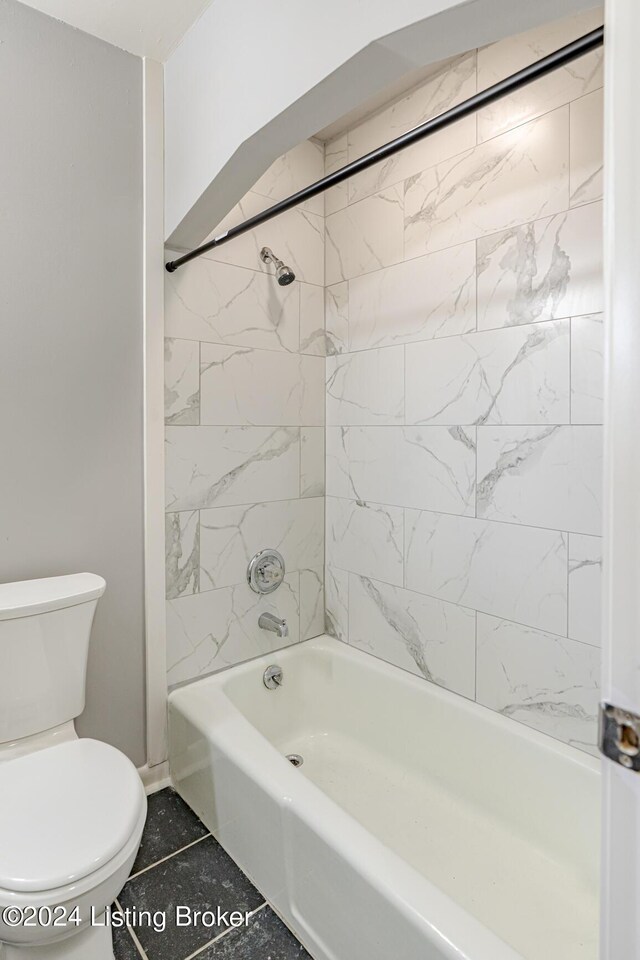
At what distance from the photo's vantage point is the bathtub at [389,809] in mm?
1183

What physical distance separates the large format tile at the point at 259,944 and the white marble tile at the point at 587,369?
5.24 ft

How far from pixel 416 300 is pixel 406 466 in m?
0.62

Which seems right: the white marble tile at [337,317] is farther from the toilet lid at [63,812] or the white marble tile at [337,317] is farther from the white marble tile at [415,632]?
the toilet lid at [63,812]

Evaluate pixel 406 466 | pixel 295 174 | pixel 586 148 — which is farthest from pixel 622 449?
pixel 295 174

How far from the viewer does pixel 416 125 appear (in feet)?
6.62

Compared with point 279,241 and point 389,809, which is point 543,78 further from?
point 389,809

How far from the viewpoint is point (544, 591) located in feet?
5.41

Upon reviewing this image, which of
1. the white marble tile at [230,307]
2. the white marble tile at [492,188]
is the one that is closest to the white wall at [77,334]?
the white marble tile at [230,307]

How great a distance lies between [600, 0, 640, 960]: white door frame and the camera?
1.98 ft

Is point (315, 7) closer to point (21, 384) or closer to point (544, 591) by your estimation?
point (21, 384)

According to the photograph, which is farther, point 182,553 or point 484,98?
point 182,553

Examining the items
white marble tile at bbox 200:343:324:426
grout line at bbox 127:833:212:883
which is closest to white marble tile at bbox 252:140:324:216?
white marble tile at bbox 200:343:324:426

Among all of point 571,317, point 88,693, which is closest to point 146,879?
point 88,693

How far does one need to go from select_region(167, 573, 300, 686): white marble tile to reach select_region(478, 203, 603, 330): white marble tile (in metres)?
1.35
